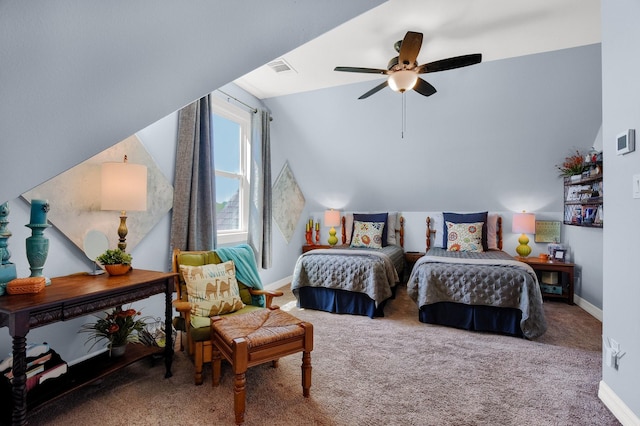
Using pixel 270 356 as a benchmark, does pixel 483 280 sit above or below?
above

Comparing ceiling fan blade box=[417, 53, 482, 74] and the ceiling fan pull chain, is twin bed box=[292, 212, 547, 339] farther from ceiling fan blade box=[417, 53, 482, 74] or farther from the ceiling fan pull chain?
ceiling fan blade box=[417, 53, 482, 74]

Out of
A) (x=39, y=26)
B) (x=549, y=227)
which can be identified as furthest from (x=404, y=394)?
(x=549, y=227)

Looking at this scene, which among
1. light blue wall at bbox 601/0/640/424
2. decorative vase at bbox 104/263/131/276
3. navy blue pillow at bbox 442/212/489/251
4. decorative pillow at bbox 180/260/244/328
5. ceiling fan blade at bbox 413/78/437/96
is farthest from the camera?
navy blue pillow at bbox 442/212/489/251

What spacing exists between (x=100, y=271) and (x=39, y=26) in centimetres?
179

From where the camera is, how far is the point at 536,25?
2494 millimetres

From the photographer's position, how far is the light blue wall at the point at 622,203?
153 cm

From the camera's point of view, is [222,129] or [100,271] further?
[222,129]

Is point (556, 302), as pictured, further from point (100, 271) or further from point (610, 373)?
point (100, 271)

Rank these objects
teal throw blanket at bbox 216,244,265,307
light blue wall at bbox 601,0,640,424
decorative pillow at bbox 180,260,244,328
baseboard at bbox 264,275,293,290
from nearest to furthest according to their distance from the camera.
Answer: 1. light blue wall at bbox 601,0,640,424
2. decorative pillow at bbox 180,260,244,328
3. teal throw blanket at bbox 216,244,265,307
4. baseboard at bbox 264,275,293,290

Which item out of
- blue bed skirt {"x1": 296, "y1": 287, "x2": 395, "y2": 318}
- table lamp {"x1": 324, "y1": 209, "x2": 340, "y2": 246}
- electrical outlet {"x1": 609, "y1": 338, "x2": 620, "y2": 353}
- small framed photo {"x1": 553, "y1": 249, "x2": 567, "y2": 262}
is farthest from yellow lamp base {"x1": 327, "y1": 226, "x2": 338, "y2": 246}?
electrical outlet {"x1": 609, "y1": 338, "x2": 620, "y2": 353}

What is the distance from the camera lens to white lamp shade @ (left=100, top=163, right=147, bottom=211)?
1977 millimetres

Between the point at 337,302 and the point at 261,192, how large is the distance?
1.60 meters

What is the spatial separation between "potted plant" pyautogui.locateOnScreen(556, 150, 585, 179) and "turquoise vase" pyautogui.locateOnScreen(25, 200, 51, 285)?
15.4ft

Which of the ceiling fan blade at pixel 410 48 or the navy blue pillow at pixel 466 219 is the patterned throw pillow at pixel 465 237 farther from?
the ceiling fan blade at pixel 410 48
